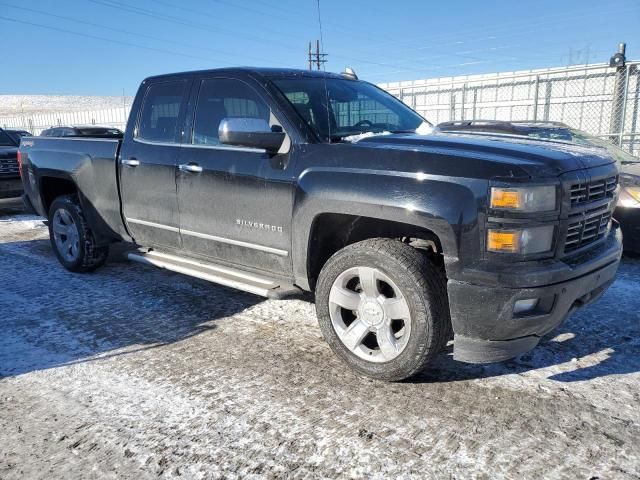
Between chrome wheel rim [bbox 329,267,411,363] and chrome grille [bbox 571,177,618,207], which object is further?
chrome wheel rim [bbox 329,267,411,363]

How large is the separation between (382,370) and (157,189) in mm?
2442

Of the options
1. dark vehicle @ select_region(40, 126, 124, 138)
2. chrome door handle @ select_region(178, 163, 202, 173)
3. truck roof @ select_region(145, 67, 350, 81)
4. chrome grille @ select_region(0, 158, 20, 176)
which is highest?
truck roof @ select_region(145, 67, 350, 81)

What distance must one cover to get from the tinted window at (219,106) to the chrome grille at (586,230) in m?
2.11

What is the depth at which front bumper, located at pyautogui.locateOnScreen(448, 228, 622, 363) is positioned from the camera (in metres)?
2.62

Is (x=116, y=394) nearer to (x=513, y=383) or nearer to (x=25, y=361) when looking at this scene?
(x=25, y=361)

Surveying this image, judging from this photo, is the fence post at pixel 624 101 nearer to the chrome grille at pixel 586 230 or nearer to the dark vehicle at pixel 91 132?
the chrome grille at pixel 586 230

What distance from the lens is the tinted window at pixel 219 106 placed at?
3772mm

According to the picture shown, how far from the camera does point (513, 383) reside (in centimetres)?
307

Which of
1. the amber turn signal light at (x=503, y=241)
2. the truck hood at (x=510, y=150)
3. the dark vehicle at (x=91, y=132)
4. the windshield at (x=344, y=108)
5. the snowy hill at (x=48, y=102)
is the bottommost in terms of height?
the amber turn signal light at (x=503, y=241)

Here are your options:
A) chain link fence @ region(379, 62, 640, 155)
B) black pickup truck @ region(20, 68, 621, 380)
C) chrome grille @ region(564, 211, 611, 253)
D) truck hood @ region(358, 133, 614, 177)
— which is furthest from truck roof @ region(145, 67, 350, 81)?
chain link fence @ region(379, 62, 640, 155)

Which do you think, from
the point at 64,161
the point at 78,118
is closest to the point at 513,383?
the point at 64,161

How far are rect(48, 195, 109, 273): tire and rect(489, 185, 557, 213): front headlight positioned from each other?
4131 millimetres

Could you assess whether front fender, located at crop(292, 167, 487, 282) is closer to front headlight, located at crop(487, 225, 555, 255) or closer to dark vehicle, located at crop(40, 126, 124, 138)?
front headlight, located at crop(487, 225, 555, 255)

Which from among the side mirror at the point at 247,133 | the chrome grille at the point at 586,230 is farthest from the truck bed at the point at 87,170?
the chrome grille at the point at 586,230
